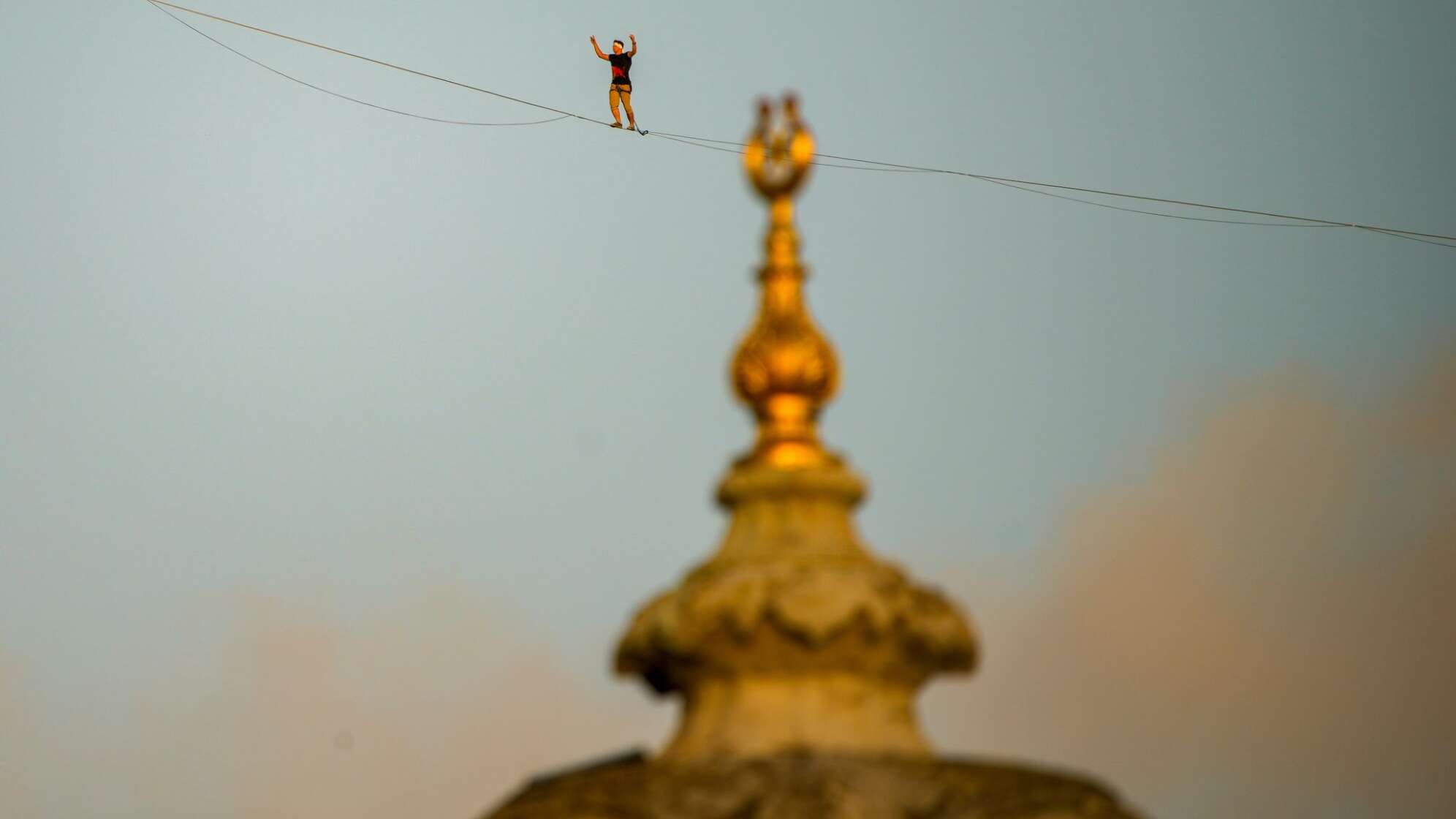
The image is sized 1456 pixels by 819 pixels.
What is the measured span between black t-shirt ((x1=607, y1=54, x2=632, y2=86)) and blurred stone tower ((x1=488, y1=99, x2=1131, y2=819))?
26.3 meters

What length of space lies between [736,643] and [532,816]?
1.58m

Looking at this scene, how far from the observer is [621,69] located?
1874 inches

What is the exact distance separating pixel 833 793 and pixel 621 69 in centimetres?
2940

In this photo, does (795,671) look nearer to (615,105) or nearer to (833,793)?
(833,793)

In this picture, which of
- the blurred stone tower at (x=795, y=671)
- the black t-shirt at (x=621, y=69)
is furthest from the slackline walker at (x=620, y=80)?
the blurred stone tower at (x=795, y=671)

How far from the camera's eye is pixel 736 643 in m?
20.0

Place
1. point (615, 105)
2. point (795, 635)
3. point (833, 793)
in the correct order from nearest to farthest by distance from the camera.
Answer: point (833, 793)
point (795, 635)
point (615, 105)

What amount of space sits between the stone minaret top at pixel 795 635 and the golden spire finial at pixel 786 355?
0.21 m

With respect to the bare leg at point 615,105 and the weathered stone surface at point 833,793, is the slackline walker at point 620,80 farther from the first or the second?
the weathered stone surface at point 833,793

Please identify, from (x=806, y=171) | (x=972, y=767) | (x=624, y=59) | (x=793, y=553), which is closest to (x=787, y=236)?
(x=806, y=171)

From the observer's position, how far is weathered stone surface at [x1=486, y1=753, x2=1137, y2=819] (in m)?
19.1

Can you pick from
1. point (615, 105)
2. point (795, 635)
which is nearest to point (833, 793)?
point (795, 635)

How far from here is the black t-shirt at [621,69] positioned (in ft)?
155

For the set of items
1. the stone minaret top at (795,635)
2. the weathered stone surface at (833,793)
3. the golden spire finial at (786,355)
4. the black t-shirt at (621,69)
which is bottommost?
the weathered stone surface at (833,793)
